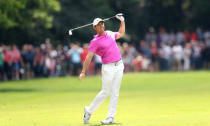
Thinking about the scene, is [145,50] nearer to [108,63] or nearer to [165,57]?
[165,57]

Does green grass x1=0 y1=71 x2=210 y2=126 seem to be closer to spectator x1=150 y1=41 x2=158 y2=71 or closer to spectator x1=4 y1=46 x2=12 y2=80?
spectator x1=4 y1=46 x2=12 y2=80

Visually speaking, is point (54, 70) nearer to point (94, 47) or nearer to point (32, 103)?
point (32, 103)

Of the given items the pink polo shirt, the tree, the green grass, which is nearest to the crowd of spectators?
the tree

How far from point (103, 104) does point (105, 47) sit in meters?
7.26

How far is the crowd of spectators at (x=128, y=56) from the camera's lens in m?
39.6

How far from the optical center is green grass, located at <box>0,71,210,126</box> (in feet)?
52.3

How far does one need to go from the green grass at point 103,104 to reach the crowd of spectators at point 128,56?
3281mm

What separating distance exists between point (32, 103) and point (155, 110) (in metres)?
5.85

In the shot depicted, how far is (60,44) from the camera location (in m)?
44.5

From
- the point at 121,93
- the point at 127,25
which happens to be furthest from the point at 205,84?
the point at 127,25

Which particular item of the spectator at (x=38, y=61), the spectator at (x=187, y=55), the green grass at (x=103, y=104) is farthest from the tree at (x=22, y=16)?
the spectator at (x=187, y=55)

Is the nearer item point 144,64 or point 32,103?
point 32,103

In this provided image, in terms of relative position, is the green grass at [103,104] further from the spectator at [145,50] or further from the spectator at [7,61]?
the spectator at [145,50]

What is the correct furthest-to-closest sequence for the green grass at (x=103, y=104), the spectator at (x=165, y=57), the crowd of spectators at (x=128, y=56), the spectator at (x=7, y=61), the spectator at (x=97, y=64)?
the spectator at (x=165, y=57) → the spectator at (x=97, y=64) → the crowd of spectators at (x=128, y=56) → the spectator at (x=7, y=61) → the green grass at (x=103, y=104)
